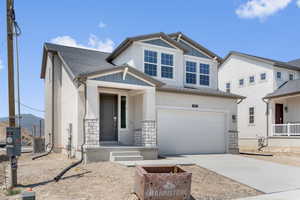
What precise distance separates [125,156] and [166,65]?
20.9 ft

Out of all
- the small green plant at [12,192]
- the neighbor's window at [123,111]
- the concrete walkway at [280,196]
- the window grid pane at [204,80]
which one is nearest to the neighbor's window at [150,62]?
the neighbor's window at [123,111]

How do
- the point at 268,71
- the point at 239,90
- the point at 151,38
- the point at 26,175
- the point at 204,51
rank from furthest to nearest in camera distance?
the point at 239,90
the point at 268,71
the point at 204,51
the point at 151,38
the point at 26,175

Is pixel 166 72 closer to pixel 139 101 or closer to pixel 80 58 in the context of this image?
pixel 139 101

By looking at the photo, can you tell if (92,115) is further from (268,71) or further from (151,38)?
(268,71)

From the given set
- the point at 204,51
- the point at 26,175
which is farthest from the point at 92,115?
the point at 204,51

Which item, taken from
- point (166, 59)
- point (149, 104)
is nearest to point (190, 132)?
point (149, 104)

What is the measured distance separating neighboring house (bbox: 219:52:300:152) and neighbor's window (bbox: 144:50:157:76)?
10626mm

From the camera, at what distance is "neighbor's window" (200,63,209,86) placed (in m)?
16.9

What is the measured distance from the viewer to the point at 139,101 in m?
13.8

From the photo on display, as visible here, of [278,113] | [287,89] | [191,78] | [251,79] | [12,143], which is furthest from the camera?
[251,79]

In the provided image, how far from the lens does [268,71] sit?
21.5 m

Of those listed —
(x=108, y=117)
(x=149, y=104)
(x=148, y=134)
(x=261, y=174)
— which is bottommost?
(x=261, y=174)

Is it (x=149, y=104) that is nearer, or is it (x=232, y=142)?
(x=149, y=104)

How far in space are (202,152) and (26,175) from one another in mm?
9504
